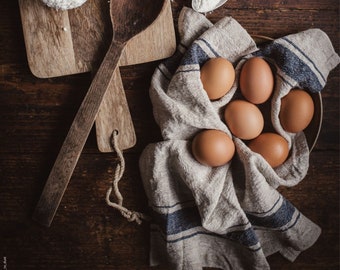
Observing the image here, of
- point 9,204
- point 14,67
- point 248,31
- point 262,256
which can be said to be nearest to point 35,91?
point 14,67

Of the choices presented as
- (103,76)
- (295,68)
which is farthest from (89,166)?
(295,68)

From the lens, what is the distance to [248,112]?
2.24 ft

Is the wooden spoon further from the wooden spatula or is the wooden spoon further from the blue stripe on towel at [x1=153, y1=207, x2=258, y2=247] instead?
the blue stripe on towel at [x1=153, y1=207, x2=258, y2=247]

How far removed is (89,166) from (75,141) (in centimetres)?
8

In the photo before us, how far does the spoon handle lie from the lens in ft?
2.34

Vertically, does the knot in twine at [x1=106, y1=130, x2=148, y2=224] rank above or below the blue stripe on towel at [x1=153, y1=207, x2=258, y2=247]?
above

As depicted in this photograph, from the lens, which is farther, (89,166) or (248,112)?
(89,166)

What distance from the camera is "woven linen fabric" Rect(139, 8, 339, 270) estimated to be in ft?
2.29

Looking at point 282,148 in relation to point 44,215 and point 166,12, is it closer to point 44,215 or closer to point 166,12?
point 166,12

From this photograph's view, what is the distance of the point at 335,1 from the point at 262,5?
0.45ft

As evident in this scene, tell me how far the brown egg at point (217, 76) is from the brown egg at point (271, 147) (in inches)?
4.2

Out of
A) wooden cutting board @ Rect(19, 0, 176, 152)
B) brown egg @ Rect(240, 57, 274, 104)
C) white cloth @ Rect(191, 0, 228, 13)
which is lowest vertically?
brown egg @ Rect(240, 57, 274, 104)

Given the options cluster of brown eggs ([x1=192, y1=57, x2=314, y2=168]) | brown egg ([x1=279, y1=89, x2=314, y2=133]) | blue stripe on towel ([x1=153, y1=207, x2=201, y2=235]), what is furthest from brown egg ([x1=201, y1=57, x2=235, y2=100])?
blue stripe on towel ([x1=153, y1=207, x2=201, y2=235])

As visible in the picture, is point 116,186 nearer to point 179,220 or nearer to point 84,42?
point 179,220
